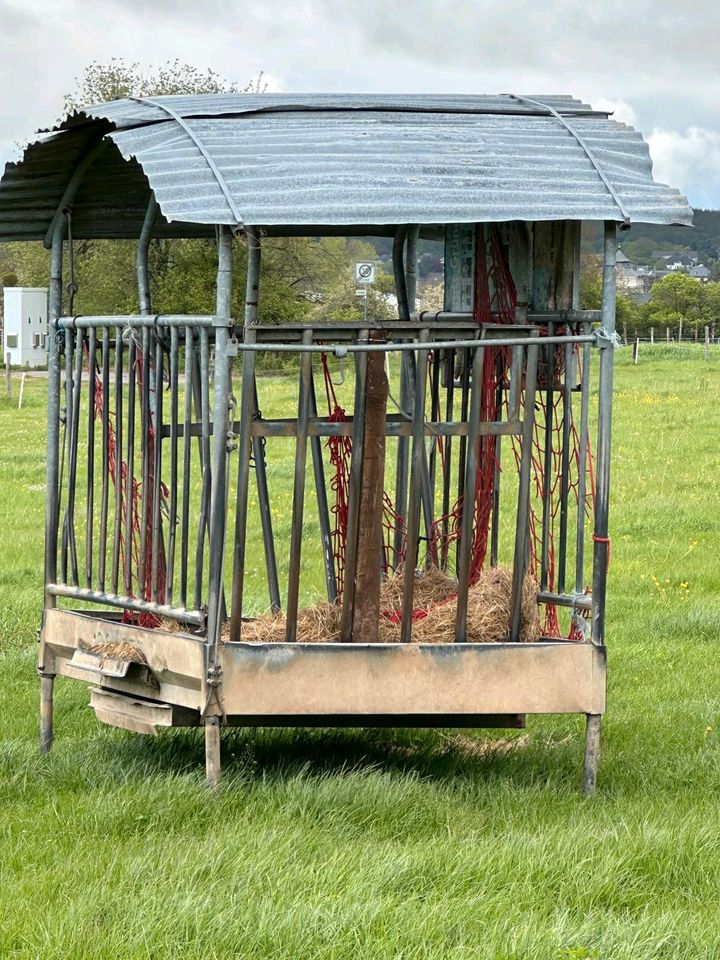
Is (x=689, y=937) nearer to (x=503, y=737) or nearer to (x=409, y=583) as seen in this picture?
(x=409, y=583)

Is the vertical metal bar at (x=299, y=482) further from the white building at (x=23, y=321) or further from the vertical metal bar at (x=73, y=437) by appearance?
the white building at (x=23, y=321)

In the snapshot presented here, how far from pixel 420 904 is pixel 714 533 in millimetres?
9735

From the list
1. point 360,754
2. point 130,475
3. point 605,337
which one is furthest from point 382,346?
point 360,754

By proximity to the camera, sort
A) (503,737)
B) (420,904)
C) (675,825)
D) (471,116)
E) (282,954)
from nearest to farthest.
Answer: (282,954) → (420,904) → (675,825) → (471,116) → (503,737)

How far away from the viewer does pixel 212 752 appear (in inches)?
242

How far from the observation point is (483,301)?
7520 millimetres

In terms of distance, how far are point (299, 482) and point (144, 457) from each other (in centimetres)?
93

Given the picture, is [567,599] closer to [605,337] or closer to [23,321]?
[605,337]

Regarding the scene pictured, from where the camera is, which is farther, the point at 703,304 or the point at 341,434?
the point at 703,304

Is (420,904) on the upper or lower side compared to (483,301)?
lower

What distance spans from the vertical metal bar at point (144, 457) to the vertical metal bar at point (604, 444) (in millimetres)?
2101

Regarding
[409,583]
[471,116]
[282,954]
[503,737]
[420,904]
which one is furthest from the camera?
[503,737]

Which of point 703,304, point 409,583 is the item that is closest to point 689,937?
point 409,583

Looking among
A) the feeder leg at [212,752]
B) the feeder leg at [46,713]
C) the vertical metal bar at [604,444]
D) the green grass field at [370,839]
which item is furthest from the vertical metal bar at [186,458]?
the vertical metal bar at [604,444]
